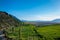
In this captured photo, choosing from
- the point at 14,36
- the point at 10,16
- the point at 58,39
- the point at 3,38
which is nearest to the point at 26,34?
the point at 14,36

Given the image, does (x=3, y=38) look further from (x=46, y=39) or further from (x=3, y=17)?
(x=3, y=17)

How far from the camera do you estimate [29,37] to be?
94.6 ft

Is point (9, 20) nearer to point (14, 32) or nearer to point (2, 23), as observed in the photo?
point (2, 23)

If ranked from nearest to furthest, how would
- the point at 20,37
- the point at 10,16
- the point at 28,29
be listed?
the point at 20,37
the point at 28,29
the point at 10,16

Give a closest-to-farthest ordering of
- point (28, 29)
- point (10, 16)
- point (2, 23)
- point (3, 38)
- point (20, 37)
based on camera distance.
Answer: point (20, 37) → point (3, 38) → point (28, 29) → point (2, 23) → point (10, 16)

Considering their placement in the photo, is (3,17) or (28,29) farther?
(3,17)

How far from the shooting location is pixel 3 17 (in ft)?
137

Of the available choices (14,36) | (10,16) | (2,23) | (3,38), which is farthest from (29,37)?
(10,16)

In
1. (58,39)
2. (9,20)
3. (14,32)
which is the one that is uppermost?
(9,20)

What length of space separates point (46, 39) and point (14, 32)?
7736mm

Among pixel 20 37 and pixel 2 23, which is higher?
pixel 2 23

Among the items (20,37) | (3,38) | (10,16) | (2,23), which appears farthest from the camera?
(10,16)

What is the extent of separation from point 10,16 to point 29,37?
18619 millimetres

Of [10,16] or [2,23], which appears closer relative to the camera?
[2,23]
